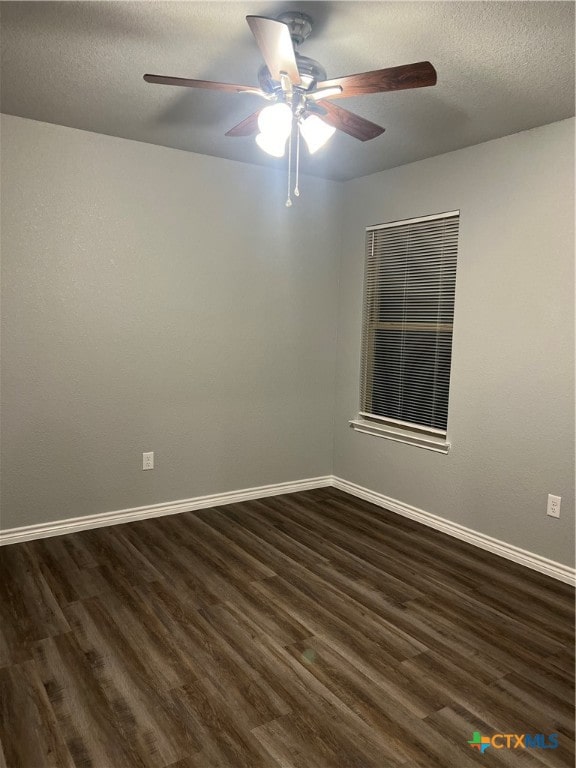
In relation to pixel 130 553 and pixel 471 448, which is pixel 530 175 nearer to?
pixel 471 448

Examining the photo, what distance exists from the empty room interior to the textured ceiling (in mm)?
18

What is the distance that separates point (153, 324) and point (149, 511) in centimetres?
126

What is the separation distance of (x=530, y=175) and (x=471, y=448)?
163 cm

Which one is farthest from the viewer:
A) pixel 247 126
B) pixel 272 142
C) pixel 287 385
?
pixel 287 385

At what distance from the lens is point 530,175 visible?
127 inches

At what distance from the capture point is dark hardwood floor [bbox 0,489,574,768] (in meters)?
1.88

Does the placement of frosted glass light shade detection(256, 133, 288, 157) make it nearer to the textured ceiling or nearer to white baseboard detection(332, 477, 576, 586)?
the textured ceiling

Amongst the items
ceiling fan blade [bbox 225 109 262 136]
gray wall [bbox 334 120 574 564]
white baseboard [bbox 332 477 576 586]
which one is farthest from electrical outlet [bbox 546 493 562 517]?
ceiling fan blade [bbox 225 109 262 136]

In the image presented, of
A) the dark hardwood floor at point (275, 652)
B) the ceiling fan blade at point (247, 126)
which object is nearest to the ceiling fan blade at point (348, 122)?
the ceiling fan blade at point (247, 126)

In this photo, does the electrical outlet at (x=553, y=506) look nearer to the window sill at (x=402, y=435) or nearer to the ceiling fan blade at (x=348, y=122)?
the window sill at (x=402, y=435)

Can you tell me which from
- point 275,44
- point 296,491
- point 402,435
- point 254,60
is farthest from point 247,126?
point 296,491

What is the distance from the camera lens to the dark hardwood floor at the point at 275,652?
1878 mm

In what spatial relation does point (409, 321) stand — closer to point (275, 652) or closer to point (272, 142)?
point (272, 142)

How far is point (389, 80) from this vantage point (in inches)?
78.1
